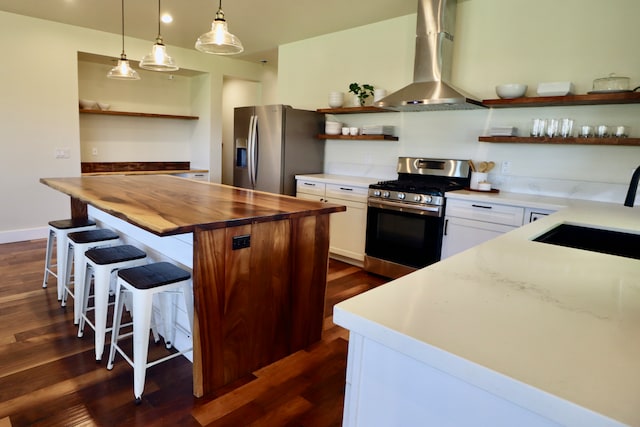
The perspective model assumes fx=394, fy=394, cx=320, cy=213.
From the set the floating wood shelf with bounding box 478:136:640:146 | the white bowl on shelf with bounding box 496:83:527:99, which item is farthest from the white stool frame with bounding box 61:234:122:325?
the white bowl on shelf with bounding box 496:83:527:99

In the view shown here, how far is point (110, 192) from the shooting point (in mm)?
2654

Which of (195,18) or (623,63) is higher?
(195,18)

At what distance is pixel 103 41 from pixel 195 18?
1.47 metres

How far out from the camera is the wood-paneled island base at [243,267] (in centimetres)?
193

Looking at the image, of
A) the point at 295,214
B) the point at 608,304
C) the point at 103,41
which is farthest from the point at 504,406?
the point at 103,41

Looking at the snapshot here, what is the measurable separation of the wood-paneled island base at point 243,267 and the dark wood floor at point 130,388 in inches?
4.7

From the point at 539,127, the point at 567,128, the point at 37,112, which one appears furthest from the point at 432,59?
the point at 37,112

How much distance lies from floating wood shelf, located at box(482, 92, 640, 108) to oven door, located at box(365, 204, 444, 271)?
109 centimetres

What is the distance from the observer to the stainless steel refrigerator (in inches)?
179

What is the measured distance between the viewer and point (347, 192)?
4148mm

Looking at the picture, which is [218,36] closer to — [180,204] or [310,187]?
[180,204]

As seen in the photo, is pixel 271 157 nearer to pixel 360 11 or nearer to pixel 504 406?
pixel 360 11

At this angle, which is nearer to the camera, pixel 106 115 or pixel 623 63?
pixel 623 63

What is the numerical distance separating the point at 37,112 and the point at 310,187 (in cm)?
336
